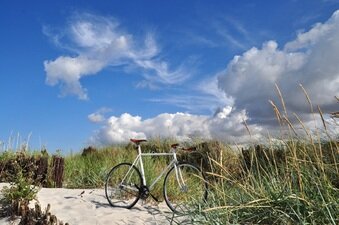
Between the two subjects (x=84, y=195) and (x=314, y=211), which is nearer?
(x=314, y=211)

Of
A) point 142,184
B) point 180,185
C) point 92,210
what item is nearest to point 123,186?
point 142,184

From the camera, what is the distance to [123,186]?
1032cm

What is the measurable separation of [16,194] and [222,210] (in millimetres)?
5532

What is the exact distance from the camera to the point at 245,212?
5324mm

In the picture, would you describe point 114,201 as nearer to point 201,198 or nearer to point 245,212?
point 201,198

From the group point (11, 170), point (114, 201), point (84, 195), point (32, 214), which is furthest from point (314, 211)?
point (11, 170)

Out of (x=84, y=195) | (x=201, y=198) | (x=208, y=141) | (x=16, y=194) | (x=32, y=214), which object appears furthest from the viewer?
(x=208, y=141)

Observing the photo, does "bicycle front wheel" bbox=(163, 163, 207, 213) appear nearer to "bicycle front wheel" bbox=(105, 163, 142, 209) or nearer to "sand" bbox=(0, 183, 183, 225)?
"sand" bbox=(0, 183, 183, 225)

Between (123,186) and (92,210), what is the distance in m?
0.93

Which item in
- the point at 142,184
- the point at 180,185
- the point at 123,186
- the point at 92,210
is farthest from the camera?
the point at 123,186

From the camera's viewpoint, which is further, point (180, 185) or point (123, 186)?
point (123, 186)

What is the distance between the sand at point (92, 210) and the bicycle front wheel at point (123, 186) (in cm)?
18

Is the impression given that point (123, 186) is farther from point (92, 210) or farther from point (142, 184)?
point (92, 210)

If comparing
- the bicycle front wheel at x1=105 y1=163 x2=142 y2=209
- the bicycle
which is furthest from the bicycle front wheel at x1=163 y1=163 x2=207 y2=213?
the bicycle front wheel at x1=105 y1=163 x2=142 y2=209
